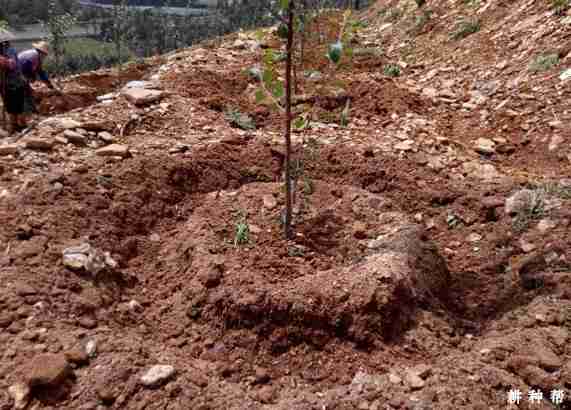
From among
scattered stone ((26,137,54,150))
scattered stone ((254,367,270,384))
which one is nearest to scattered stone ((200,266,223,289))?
scattered stone ((254,367,270,384))

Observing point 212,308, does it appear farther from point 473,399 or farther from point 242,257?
point 473,399

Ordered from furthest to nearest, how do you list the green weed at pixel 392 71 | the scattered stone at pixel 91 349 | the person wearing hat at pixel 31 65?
the green weed at pixel 392 71, the person wearing hat at pixel 31 65, the scattered stone at pixel 91 349

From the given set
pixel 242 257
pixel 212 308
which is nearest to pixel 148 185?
pixel 242 257

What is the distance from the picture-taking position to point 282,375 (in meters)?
2.84

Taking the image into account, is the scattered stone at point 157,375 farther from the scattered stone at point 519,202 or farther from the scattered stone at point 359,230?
the scattered stone at point 519,202

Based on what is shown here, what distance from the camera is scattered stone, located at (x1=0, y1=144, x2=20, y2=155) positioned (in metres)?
4.32

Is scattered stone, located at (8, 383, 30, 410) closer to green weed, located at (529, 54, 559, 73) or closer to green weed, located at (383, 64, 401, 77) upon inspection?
green weed, located at (529, 54, 559, 73)

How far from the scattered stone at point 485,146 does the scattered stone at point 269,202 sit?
2.70 metres

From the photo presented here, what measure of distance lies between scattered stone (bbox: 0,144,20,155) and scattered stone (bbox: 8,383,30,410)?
259 cm

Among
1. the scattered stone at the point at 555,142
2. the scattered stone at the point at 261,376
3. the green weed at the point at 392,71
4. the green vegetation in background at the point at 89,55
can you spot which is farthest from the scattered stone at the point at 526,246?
the green vegetation in background at the point at 89,55

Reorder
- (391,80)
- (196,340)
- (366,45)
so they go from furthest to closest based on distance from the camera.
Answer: (366,45) < (391,80) < (196,340)

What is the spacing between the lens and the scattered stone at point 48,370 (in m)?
2.46

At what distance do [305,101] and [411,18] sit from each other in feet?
18.2

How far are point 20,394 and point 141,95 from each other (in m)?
4.08
